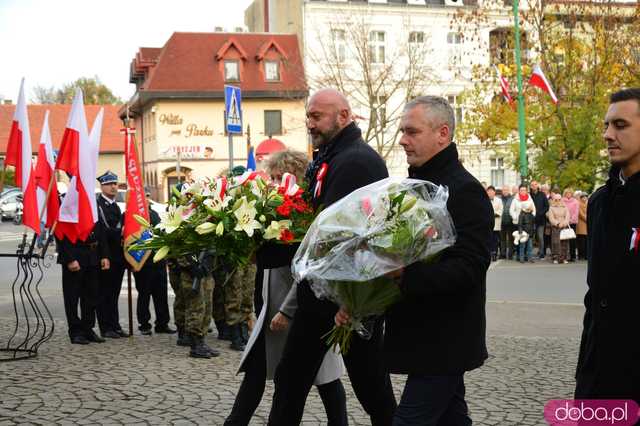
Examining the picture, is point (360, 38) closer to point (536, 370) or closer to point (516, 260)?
point (516, 260)

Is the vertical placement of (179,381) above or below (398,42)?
below

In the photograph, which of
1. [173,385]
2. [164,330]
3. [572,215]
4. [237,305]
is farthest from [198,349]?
[572,215]

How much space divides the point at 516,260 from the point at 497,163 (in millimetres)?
28338

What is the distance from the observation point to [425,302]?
3824mm

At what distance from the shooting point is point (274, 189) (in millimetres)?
4930

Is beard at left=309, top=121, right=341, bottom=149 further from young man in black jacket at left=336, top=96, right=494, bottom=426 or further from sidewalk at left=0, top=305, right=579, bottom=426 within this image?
sidewalk at left=0, top=305, right=579, bottom=426

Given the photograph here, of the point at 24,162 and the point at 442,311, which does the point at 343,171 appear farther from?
the point at 24,162

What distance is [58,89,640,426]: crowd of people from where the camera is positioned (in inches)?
137

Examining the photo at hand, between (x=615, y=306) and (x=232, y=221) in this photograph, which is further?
(x=232, y=221)

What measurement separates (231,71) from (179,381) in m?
42.6

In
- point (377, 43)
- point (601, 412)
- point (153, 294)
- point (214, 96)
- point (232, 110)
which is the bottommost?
point (153, 294)

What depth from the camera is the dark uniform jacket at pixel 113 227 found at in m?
11.1

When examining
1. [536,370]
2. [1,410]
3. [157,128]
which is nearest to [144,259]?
[1,410]

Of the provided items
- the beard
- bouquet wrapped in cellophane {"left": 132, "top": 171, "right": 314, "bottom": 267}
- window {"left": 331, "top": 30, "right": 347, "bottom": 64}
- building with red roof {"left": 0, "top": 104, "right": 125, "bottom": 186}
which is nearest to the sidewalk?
bouquet wrapped in cellophane {"left": 132, "top": 171, "right": 314, "bottom": 267}
